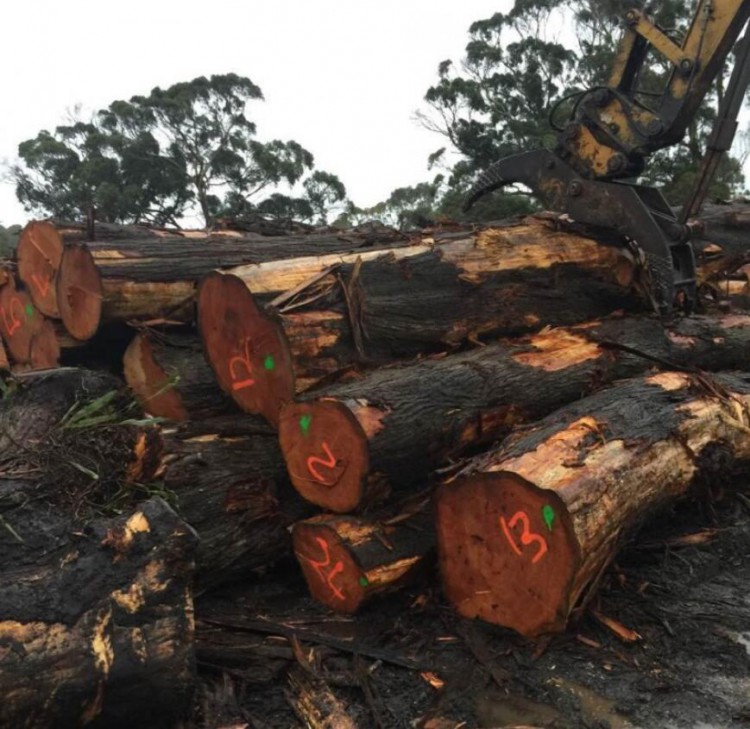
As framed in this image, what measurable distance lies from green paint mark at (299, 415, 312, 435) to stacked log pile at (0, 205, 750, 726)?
1 cm

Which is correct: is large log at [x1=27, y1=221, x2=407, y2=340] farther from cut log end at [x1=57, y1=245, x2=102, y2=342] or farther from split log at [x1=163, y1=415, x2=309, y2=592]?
split log at [x1=163, y1=415, x2=309, y2=592]

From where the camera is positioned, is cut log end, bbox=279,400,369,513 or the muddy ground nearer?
the muddy ground

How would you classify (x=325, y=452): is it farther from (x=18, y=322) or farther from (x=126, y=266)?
(x=18, y=322)

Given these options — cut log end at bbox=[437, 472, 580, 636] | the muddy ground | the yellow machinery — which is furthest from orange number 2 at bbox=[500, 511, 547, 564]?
the yellow machinery

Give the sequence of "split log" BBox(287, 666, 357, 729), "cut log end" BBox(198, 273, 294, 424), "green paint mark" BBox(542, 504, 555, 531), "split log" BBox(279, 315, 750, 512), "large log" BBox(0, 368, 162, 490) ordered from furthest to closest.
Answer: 1. "cut log end" BBox(198, 273, 294, 424)
2. "split log" BBox(279, 315, 750, 512)
3. "green paint mark" BBox(542, 504, 555, 531)
4. "large log" BBox(0, 368, 162, 490)
5. "split log" BBox(287, 666, 357, 729)

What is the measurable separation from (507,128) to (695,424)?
81.7 ft

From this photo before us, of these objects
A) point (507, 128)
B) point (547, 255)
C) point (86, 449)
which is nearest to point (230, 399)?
point (86, 449)

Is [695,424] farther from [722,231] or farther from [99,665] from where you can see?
[722,231]

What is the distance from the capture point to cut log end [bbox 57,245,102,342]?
458 centimetres

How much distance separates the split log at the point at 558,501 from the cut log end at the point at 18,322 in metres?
3.45

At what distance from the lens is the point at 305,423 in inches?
145

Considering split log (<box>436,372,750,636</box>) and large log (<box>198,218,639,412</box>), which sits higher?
large log (<box>198,218,639,412</box>)

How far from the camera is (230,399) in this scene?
4.46 meters

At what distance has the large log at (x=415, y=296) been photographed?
4.14 metres
